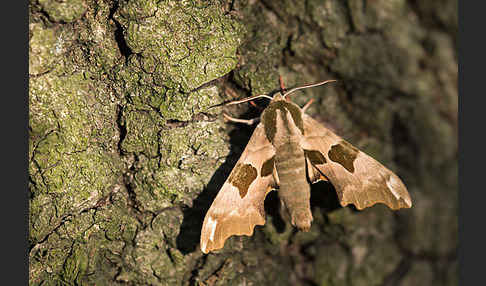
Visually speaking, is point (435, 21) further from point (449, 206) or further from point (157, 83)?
point (157, 83)

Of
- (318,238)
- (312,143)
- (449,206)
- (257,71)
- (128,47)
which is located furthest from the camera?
(449,206)

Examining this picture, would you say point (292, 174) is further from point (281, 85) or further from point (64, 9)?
point (64, 9)

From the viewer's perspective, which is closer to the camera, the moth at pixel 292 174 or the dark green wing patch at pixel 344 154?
the moth at pixel 292 174

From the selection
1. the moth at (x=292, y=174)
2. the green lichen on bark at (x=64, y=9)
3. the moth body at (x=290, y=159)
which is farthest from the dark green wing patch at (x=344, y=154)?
the green lichen on bark at (x=64, y=9)

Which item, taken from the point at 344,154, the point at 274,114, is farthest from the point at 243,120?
the point at 344,154

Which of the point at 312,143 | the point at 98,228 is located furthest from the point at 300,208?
the point at 98,228

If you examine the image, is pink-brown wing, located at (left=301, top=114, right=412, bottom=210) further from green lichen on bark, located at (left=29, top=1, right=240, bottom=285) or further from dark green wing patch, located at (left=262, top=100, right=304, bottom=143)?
green lichen on bark, located at (left=29, top=1, right=240, bottom=285)

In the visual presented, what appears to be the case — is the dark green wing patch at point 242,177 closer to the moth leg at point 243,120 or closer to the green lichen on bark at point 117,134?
the green lichen on bark at point 117,134

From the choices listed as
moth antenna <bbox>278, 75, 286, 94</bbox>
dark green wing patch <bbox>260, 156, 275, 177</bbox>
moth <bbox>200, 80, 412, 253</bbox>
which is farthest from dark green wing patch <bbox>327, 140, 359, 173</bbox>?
moth antenna <bbox>278, 75, 286, 94</bbox>
